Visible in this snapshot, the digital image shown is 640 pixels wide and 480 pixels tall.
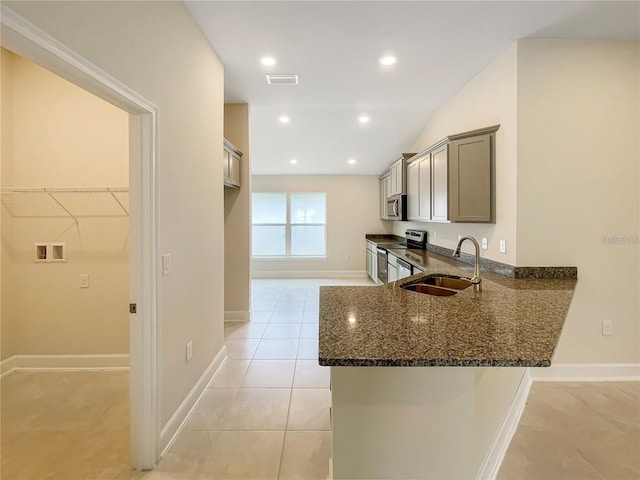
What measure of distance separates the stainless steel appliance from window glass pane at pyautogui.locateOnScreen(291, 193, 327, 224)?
207 cm

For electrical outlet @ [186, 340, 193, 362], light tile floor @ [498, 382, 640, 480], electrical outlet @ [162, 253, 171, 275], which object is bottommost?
light tile floor @ [498, 382, 640, 480]

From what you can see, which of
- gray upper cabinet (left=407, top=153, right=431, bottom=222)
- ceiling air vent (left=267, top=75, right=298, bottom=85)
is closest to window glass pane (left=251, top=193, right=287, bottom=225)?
gray upper cabinet (left=407, top=153, right=431, bottom=222)

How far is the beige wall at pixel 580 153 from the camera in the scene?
99.3 inches

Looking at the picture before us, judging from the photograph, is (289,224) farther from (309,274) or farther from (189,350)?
(189,350)

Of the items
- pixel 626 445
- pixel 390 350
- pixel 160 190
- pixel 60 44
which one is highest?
pixel 60 44

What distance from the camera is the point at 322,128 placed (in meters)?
4.93

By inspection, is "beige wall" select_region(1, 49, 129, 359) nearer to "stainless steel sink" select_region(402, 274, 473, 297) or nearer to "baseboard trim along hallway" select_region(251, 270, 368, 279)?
"stainless steel sink" select_region(402, 274, 473, 297)

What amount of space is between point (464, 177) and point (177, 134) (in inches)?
102

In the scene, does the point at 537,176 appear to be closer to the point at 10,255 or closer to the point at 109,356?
the point at 109,356

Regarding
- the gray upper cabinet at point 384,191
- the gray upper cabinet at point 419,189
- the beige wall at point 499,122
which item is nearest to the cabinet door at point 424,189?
the gray upper cabinet at point 419,189

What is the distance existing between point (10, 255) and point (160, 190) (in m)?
2.05

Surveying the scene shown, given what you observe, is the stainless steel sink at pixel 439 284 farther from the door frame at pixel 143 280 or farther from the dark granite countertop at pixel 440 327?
the door frame at pixel 143 280

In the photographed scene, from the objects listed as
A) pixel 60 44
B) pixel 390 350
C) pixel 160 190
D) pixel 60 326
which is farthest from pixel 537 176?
pixel 60 326

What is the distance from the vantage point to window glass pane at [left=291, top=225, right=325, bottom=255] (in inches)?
294
